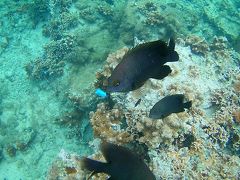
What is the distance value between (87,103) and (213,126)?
3.21 m

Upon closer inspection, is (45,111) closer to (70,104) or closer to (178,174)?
(70,104)

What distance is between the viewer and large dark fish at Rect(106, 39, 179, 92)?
233cm

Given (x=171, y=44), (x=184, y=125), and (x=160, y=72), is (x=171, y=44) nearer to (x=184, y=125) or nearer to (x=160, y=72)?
(x=160, y=72)

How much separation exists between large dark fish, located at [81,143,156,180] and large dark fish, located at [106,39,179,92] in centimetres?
46

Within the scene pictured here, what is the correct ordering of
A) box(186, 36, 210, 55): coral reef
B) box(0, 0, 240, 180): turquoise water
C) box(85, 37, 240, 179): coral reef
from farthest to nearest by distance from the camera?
box(186, 36, 210, 55): coral reef < box(0, 0, 240, 180): turquoise water < box(85, 37, 240, 179): coral reef

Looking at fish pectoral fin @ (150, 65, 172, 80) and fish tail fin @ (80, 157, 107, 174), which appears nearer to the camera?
fish tail fin @ (80, 157, 107, 174)

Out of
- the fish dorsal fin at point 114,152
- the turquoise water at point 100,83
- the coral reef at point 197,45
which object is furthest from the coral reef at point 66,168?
the coral reef at point 197,45

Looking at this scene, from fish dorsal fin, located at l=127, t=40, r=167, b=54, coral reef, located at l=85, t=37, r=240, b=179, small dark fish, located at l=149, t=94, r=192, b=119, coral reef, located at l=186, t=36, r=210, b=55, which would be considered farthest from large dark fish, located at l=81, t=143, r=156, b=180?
coral reef, located at l=186, t=36, r=210, b=55

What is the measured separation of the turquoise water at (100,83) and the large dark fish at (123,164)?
2.47 m

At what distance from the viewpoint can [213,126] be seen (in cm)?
559

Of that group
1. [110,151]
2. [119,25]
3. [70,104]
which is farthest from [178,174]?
[119,25]

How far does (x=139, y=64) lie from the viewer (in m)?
2.38

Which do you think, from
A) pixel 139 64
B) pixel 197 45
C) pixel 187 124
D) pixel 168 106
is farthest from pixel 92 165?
pixel 197 45

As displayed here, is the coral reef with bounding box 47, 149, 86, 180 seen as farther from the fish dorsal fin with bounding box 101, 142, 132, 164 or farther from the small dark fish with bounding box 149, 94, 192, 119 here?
the fish dorsal fin with bounding box 101, 142, 132, 164
